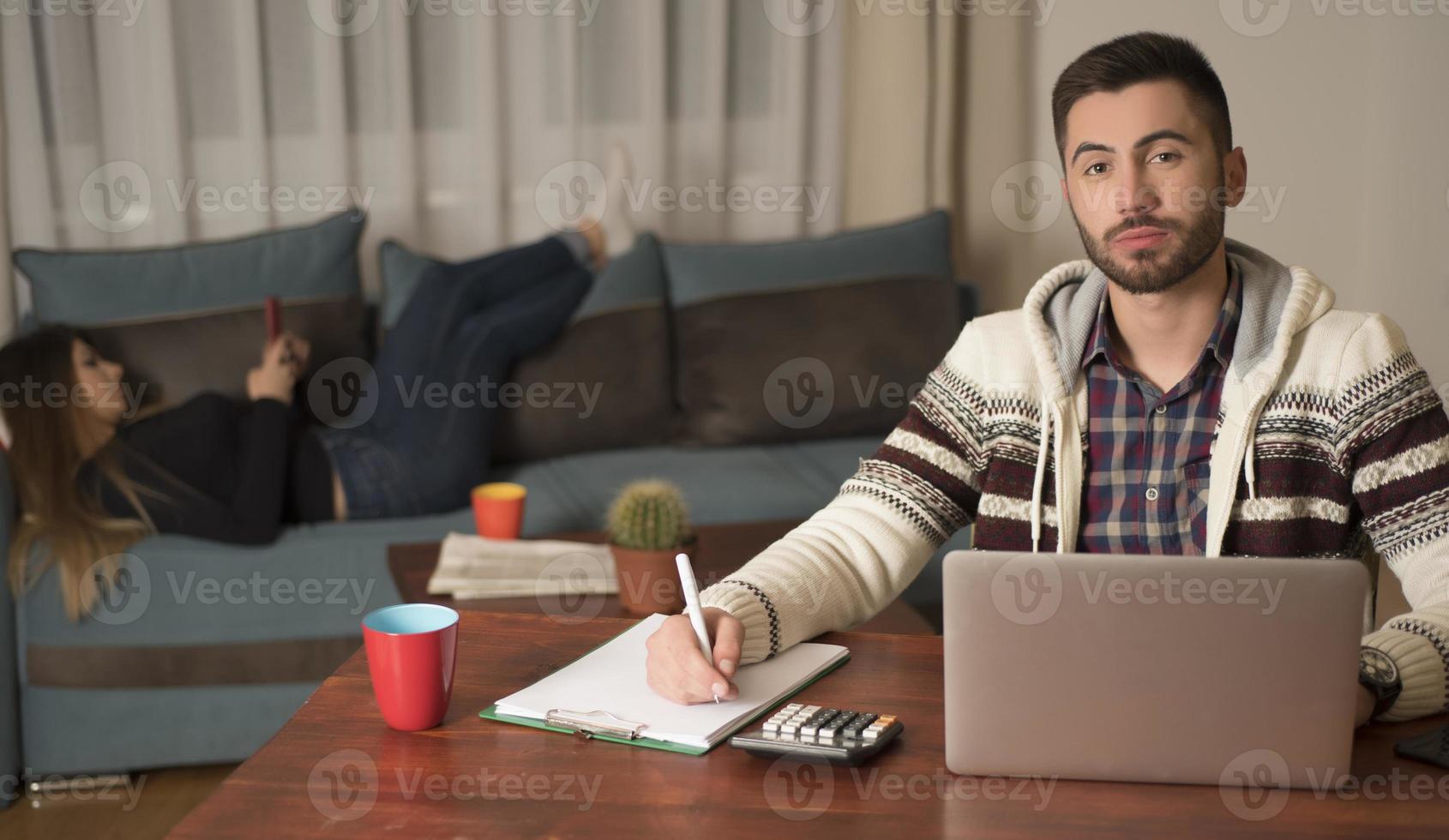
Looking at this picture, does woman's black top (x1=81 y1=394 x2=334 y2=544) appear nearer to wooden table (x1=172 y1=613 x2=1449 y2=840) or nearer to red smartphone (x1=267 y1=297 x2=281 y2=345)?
red smartphone (x1=267 y1=297 x2=281 y2=345)

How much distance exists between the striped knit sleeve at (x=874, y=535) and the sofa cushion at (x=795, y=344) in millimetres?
1502

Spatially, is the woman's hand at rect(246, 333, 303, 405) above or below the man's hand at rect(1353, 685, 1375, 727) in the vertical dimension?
below

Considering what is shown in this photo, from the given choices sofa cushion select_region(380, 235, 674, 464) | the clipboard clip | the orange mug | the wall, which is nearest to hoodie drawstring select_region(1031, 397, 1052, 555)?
the clipboard clip

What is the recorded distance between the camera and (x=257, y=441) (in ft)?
8.26

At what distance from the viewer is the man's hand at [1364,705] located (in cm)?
100

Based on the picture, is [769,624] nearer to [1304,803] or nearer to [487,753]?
[487,753]

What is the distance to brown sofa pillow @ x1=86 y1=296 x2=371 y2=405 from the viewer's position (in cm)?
272

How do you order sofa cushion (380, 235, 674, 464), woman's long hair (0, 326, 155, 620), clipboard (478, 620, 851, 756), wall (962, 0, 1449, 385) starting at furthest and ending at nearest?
wall (962, 0, 1449, 385) → sofa cushion (380, 235, 674, 464) → woman's long hair (0, 326, 155, 620) → clipboard (478, 620, 851, 756)

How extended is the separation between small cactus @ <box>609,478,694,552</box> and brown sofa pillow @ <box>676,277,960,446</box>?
3.77ft

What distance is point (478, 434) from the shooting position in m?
2.71

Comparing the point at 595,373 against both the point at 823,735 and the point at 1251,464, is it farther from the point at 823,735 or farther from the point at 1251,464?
the point at 823,735

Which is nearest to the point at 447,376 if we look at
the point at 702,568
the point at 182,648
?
the point at 182,648

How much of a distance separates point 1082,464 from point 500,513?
1.08 m

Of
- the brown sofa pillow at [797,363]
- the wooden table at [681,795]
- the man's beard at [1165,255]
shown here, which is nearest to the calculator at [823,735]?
the wooden table at [681,795]
